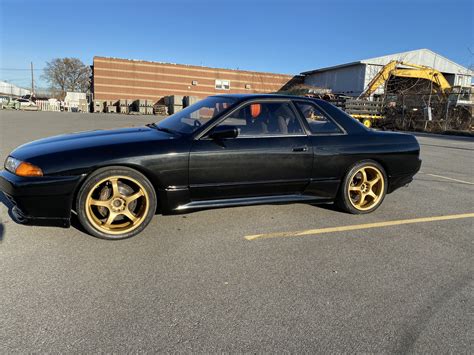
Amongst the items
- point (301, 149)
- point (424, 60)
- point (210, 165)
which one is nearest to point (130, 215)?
point (210, 165)

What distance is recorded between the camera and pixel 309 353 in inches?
77.5

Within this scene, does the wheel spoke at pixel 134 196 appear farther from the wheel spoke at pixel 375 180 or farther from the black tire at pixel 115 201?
the wheel spoke at pixel 375 180

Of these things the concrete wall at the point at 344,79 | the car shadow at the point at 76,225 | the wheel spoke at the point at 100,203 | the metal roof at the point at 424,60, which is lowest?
the car shadow at the point at 76,225

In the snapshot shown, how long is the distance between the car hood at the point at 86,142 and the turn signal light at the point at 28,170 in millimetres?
68

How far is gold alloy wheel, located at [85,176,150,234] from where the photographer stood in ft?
10.9

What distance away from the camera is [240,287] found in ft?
8.63

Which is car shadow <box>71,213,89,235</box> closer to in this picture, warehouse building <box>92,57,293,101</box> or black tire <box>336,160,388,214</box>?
black tire <box>336,160,388,214</box>

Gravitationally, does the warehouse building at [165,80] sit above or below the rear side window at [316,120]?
above

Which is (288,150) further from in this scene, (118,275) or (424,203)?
(424,203)

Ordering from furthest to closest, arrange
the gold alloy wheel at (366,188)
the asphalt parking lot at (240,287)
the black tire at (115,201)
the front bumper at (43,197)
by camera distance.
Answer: the gold alloy wheel at (366,188) → the black tire at (115,201) → the front bumper at (43,197) → the asphalt parking lot at (240,287)

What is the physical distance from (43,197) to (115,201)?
603mm

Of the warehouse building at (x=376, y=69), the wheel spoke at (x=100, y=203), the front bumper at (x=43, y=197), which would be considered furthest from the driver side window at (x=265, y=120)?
the warehouse building at (x=376, y=69)

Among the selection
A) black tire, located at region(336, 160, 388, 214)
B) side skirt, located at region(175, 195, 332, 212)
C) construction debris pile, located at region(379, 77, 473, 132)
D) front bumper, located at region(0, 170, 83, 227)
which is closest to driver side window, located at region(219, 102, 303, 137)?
side skirt, located at region(175, 195, 332, 212)

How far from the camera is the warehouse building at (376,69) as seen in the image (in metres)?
39.5
